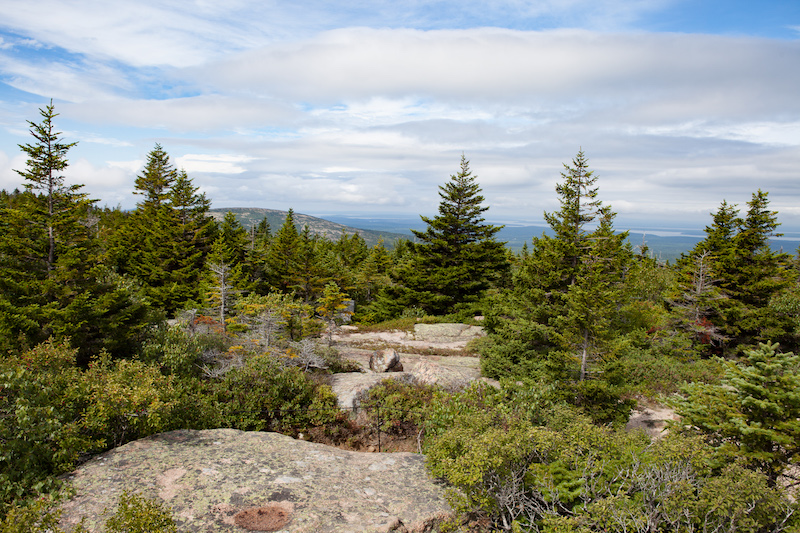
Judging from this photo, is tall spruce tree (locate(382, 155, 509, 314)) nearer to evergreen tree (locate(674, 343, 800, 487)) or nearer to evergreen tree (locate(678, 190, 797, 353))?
evergreen tree (locate(678, 190, 797, 353))

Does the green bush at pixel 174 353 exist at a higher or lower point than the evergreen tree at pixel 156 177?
lower

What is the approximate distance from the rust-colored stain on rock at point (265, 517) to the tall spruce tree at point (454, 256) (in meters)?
24.6

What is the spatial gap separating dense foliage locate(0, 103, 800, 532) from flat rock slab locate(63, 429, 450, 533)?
1.59 ft

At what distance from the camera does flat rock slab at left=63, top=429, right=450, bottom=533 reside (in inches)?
215

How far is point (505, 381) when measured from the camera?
398 inches

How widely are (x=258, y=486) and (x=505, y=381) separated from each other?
6215 millimetres

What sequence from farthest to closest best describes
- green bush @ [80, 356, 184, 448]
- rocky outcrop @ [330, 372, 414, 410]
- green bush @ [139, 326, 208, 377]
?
rocky outcrop @ [330, 372, 414, 410] < green bush @ [139, 326, 208, 377] < green bush @ [80, 356, 184, 448]

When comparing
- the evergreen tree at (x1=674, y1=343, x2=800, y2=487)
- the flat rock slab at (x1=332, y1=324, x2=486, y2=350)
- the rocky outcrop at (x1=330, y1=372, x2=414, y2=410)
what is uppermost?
the evergreen tree at (x1=674, y1=343, x2=800, y2=487)

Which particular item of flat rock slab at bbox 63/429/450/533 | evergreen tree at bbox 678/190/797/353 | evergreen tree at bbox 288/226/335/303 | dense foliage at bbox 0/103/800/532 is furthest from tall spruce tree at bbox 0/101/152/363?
evergreen tree at bbox 678/190/797/353

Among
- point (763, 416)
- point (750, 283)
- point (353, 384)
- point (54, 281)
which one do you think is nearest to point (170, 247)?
point (54, 281)

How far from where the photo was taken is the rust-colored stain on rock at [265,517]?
17.6ft

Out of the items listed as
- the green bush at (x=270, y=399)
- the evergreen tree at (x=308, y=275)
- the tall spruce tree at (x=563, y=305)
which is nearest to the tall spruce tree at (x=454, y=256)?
the evergreen tree at (x=308, y=275)

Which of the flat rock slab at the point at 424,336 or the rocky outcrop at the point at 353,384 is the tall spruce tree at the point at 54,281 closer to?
the rocky outcrop at the point at 353,384

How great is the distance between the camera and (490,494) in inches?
229
